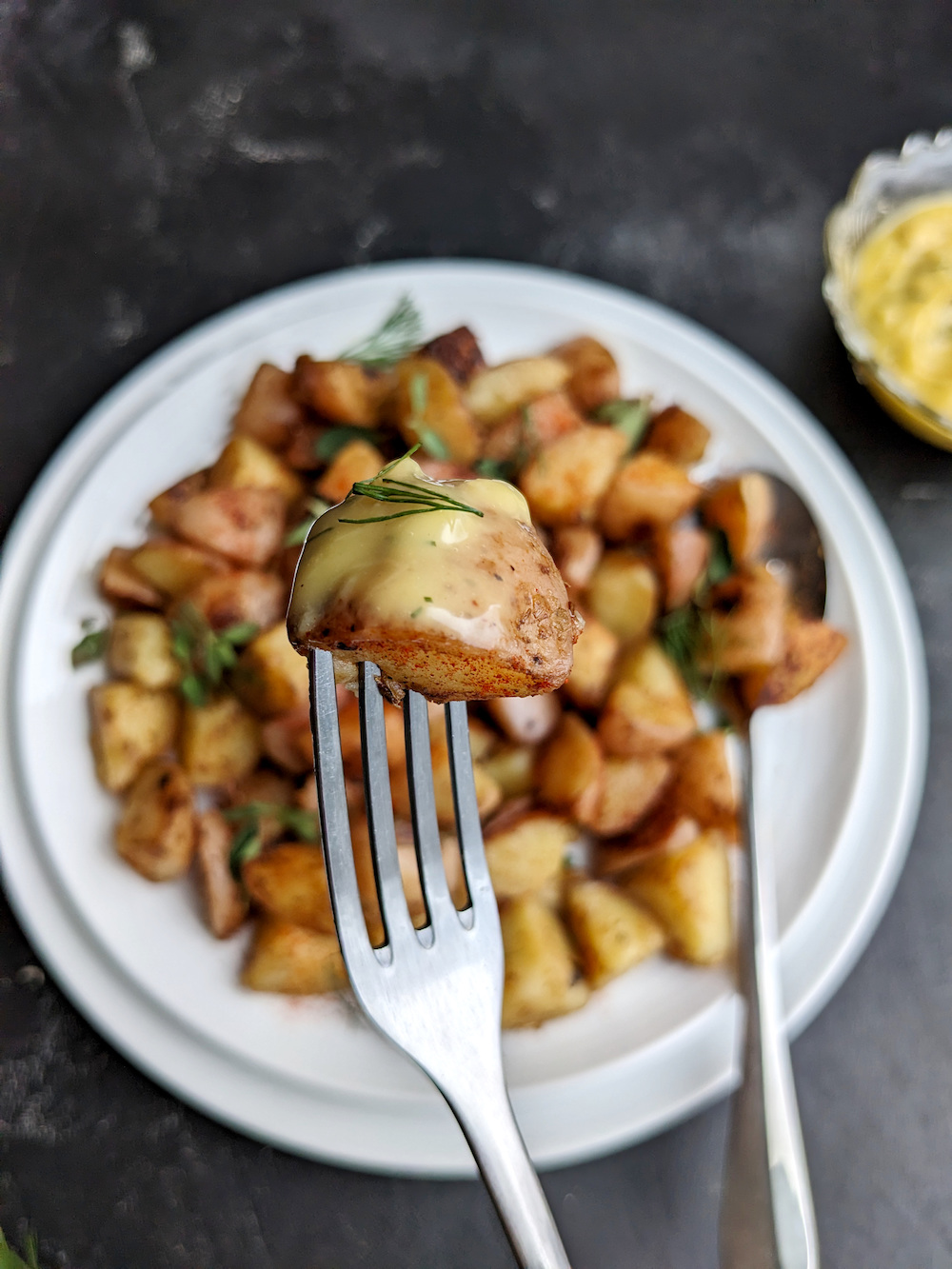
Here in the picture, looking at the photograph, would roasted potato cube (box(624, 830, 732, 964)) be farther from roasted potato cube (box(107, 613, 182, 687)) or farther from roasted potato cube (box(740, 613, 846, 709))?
roasted potato cube (box(107, 613, 182, 687))

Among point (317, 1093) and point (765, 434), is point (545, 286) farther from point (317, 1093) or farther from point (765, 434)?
point (317, 1093)

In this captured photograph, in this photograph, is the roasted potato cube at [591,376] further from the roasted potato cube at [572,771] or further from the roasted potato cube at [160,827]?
the roasted potato cube at [160,827]

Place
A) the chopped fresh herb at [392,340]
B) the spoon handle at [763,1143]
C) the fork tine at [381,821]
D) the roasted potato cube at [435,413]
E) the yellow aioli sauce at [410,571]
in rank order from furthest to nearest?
1. the chopped fresh herb at [392,340]
2. the roasted potato cube at [435,413]
3. the spoon handle at [763,1143]
4. the fork tine at [381,821]
5. the yellow aioli sauce at [410,571]

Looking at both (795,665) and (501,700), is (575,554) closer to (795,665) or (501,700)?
(501,700)

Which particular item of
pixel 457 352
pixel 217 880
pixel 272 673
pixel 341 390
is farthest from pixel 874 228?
pixel 217 880

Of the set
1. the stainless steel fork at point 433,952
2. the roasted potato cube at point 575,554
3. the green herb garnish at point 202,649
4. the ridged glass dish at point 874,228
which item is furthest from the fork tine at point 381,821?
the ridged glass dish at point 874,228

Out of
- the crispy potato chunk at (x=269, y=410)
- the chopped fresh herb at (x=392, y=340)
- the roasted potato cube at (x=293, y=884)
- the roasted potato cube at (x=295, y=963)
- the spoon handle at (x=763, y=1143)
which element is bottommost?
the spoon handle at (x=763, y=1143)

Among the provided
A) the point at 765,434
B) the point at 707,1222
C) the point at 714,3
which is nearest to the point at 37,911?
the point at 707,1222
